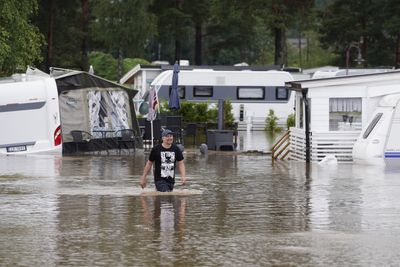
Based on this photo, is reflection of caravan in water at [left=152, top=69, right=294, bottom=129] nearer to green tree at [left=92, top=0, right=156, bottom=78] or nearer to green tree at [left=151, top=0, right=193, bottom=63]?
green tree at [left=151, top=0, right=193, bottom=63]

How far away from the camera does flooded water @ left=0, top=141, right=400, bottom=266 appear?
13.7 meters

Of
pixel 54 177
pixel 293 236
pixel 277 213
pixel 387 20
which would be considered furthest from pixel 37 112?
pixel 387 20

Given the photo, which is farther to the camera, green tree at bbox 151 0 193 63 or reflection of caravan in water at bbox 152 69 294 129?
green tree at bbox 151 0 193 63

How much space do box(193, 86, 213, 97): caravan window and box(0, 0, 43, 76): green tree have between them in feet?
51.4

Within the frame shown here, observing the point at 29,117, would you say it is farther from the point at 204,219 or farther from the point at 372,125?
the point at 204,219

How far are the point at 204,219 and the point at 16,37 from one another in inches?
1034

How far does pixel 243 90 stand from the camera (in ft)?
193

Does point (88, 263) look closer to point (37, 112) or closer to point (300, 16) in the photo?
point (37, 112)

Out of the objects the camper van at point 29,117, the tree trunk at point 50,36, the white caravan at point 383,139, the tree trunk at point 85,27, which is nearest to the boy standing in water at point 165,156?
the white caravan at point 383,139

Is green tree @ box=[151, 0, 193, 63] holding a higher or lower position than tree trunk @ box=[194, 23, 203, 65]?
higher

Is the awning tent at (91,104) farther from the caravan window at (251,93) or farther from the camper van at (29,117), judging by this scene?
the caravan window at (251,93)

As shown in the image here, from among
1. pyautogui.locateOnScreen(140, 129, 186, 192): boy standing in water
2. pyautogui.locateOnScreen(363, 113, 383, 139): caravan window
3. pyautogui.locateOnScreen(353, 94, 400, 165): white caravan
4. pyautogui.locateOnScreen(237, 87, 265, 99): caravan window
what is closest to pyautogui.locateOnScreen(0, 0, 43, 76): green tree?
pyautogui.locateOnScreen(363, 113, 383, 139): caravan window

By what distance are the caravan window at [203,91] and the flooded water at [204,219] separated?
2982cm

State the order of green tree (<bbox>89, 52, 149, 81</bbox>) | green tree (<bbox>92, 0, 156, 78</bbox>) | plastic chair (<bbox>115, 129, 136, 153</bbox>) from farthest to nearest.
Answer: green tree (<bbox>89, 52, 149, 81</bbox>) < green tree (<bbox>92, 0, 156, 78</bbox>) < plastic chair (<bbox>115, 129, 136, 153</bbox>)
